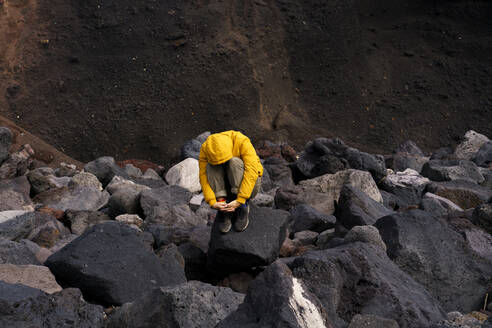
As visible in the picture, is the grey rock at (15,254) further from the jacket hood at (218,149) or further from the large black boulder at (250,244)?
the jacket hood at (218,149)

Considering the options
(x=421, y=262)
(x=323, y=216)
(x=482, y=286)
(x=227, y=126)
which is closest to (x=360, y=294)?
(x=421, y=262)

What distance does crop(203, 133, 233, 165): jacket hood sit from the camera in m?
3.64

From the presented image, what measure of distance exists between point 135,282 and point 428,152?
12031 mm

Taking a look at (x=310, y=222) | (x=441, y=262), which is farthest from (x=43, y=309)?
(x=310, y=222)

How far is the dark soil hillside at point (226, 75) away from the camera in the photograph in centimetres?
1271

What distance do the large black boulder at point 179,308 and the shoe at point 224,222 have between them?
996 mm

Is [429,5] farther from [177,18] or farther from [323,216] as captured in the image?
[323,216]

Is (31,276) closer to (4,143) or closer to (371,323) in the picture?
(371,323)

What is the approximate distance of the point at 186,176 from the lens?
8328 millimetres

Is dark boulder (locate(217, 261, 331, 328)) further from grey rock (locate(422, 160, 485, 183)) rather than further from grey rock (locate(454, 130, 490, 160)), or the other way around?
grey rock (locate(454, 130, 490, 160))

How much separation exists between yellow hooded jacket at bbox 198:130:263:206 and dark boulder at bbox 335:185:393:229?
1778 mm

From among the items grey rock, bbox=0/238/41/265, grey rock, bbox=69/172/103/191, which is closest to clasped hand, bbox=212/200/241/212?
grey rock, bbox=0/238/41/265

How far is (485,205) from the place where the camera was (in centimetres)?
530

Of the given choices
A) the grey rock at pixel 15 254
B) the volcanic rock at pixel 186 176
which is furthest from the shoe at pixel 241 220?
the volcanic rock at pixel 186 176
